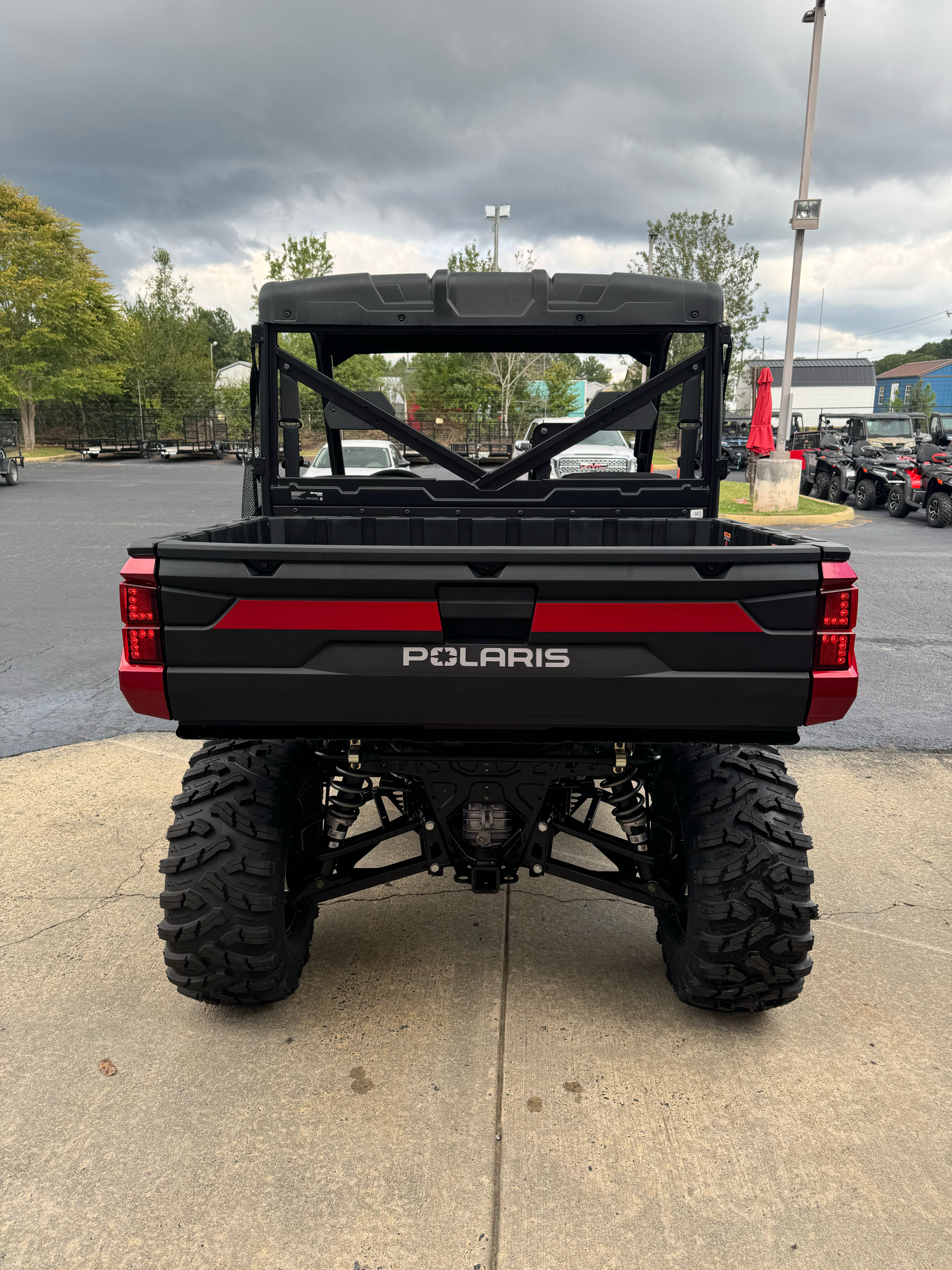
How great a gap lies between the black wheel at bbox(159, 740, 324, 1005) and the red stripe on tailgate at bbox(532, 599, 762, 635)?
1028 mm

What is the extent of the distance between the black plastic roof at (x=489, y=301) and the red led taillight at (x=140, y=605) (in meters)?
1.56

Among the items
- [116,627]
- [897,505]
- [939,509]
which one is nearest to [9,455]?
[116,627]

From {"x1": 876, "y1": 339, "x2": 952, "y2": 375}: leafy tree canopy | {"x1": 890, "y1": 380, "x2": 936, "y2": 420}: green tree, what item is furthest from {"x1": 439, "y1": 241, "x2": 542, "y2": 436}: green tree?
{"x1": 876, "y1": 339, "x2": 952, "y2": 375}: leafy tree canopy

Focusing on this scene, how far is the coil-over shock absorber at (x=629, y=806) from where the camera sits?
2900mm

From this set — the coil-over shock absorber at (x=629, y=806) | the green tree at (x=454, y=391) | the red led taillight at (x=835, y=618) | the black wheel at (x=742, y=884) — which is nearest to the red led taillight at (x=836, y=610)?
the red led taillight at (x=835, y=618)

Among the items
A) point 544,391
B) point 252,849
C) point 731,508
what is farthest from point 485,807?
point 544,391

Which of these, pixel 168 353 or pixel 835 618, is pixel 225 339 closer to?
pixel 168 353

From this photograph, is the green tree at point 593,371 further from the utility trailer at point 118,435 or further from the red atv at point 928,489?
the utility trailer at point 118,435

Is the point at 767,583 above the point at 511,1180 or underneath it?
above

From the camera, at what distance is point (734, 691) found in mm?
2291

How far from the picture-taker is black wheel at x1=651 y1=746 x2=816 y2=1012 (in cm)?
258

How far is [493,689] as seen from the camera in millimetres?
2309

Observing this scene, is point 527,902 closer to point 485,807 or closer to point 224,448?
point 485,807

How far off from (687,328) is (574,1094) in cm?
272
